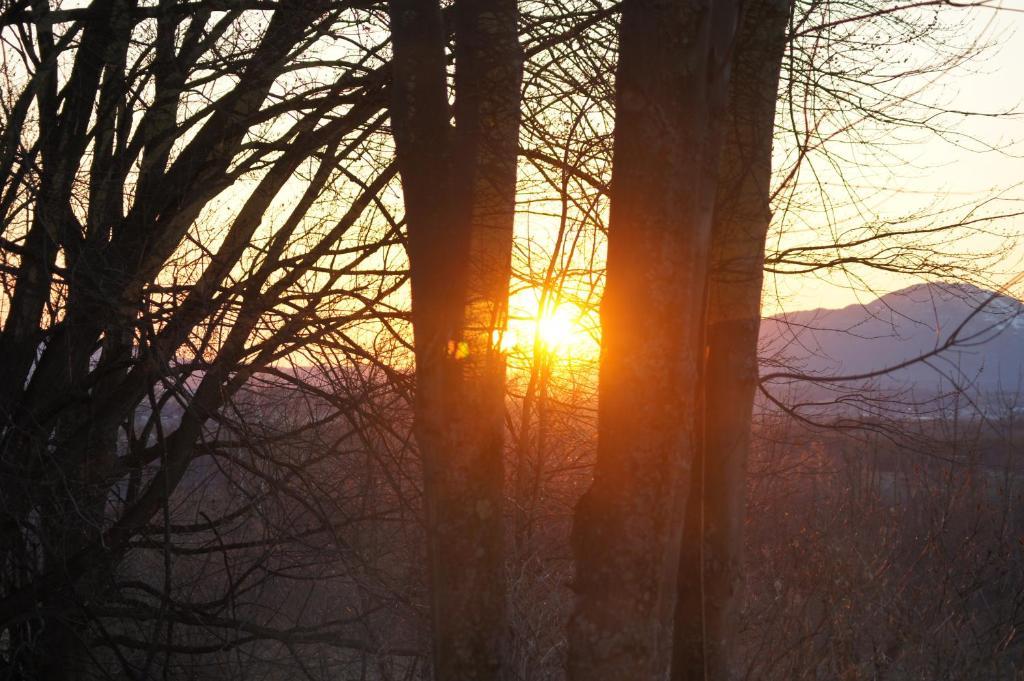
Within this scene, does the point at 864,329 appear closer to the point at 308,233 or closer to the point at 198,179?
the point at 308,233

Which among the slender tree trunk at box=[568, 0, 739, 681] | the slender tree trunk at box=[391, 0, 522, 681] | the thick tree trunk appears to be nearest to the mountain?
the thick tree trunk

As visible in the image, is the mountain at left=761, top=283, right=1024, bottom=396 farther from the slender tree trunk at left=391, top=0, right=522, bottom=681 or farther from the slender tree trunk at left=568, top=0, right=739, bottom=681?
the slender tree trunk at left=391, top=0, right=522, bottom=681

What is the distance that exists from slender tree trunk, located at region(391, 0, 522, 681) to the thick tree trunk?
2.85 ft

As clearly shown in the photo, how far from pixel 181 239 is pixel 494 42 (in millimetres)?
2696

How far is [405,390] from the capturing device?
6039 millimetres

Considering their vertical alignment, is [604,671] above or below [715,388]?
below

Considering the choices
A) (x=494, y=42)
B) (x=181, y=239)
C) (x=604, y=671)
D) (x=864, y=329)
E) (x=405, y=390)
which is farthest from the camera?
(x=864, y=329)

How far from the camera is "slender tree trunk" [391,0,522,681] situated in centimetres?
366

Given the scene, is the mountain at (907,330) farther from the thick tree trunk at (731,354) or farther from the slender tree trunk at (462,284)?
the slender tree trunk at (462,284)

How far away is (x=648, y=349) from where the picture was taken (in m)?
3.12

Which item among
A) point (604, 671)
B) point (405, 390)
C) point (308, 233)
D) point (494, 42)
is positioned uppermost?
point (494, 42)

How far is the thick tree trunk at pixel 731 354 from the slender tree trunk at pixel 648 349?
0.86 metres

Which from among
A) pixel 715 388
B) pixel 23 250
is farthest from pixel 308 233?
pixel 715 388

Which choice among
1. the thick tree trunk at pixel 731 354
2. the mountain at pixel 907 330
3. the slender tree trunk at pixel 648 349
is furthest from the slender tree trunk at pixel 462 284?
the mountain at pixel 907 330
